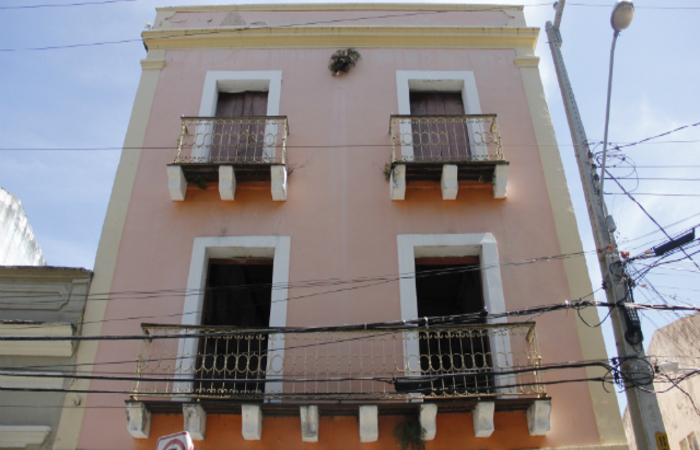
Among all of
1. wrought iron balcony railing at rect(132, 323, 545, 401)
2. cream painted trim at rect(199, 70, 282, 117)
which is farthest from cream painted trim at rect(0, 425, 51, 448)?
cream painted trim at rect(199, 70, 282, 117)

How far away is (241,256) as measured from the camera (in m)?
9.60

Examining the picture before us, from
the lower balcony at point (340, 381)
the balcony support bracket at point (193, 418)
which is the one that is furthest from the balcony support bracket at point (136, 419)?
the balcony support bracket at point (193, 418)

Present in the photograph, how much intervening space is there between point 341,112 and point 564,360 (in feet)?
18.7

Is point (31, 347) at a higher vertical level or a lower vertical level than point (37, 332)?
lower

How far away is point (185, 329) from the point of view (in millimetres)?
8164

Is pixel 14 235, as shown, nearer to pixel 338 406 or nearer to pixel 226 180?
pixel 226 180

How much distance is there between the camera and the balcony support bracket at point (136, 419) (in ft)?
24.7

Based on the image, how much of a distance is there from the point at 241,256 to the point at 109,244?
2.12 metres

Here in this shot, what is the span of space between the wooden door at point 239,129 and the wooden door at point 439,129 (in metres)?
2.78

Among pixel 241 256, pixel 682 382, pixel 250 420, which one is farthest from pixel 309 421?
pixel 682 382

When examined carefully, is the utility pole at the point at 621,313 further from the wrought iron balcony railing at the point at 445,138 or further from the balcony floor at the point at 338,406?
the wrought iron balcony railing at the point at 445,138

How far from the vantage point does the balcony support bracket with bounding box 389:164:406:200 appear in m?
9.53

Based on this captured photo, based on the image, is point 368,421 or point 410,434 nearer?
point 368,421

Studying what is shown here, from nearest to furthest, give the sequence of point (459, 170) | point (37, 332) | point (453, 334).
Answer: point (37, 332)
point (459, 170)
point (453, 334)
